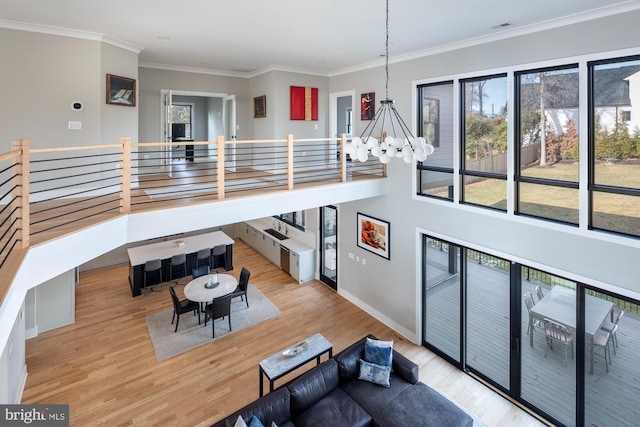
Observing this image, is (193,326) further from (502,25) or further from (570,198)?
(502,25)

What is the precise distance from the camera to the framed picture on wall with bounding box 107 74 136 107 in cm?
593

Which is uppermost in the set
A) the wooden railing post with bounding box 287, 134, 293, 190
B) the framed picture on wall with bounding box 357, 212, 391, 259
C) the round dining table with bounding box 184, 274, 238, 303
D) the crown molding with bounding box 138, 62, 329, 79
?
the crown molding with bounding box 138, 62, 329, 79

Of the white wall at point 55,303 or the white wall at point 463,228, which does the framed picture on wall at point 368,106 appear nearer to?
the white wall at point 463,228

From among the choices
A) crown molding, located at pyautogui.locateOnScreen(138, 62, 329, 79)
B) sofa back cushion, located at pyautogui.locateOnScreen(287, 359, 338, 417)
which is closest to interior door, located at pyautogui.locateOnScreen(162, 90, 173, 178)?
crown molding, located at pyautogui.locateOnScreen(138, 62, 329, 79)

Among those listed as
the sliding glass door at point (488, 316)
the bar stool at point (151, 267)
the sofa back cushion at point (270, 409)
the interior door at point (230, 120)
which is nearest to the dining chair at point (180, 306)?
the bar stool at point (151, 267)

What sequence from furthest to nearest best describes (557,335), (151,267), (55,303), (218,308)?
(151,267)
(55,303)
(218,308)
(557,335)

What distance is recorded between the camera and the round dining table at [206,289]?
7074 mm

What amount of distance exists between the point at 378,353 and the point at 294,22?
4826 mm

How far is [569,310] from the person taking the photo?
4656 mm

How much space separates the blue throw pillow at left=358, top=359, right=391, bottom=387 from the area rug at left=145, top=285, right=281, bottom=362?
10.3 feet

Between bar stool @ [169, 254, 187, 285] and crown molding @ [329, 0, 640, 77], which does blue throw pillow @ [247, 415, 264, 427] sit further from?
crown molding @ [329, 0, 640, 77]

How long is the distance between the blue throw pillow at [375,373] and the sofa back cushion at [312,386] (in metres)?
0.40

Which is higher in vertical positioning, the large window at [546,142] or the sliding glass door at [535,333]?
the large window at [546,142]

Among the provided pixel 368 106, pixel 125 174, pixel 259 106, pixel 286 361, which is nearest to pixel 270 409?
pixel 286 361
